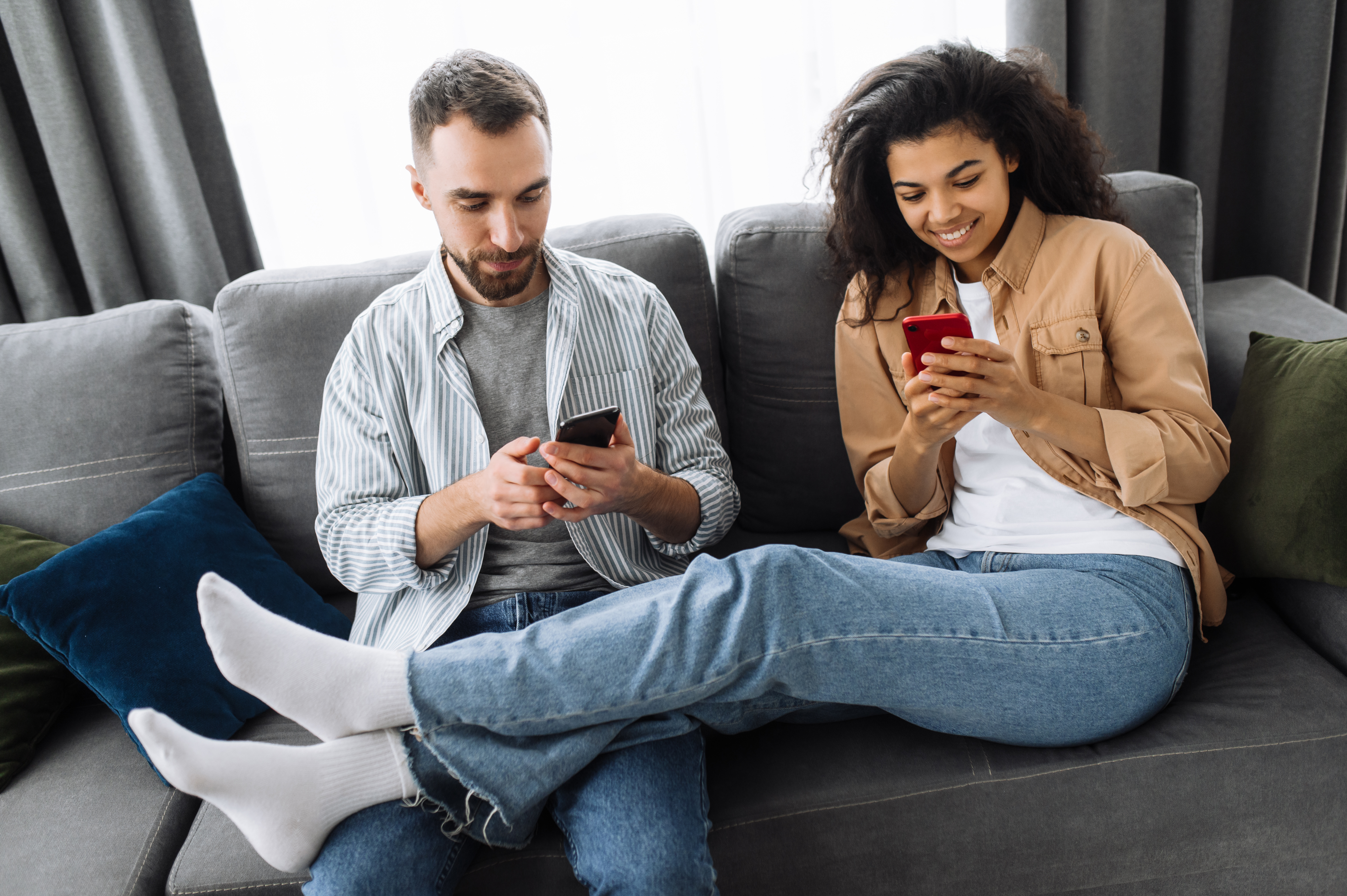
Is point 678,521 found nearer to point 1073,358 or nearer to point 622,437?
point 622,437

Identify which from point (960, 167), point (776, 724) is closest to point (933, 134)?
point (960, 167)

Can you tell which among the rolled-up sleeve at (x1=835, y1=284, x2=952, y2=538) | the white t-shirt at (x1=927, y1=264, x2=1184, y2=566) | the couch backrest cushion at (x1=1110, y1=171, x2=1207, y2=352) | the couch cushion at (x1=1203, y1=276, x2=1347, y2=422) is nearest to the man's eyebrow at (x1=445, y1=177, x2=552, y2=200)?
the rolled-up sleeve at (x1=835, y1=284, x2=952, y2=538)

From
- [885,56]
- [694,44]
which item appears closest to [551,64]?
[694,44]

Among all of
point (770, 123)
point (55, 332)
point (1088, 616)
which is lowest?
point (1088, 616)

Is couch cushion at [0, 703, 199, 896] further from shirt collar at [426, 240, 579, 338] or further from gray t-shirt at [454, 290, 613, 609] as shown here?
shirt collar at [426, 240, 579, 338]

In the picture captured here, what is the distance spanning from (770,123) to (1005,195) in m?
0.92

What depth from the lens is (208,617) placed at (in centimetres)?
100

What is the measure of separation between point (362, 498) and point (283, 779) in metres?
0.46

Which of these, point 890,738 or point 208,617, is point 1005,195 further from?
point 208,617

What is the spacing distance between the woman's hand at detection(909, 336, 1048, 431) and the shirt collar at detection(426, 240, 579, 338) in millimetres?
589

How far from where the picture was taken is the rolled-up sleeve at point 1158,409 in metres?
1.18

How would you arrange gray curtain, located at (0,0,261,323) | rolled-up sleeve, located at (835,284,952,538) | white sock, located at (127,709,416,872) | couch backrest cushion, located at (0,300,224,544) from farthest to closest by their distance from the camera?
gray curtain, located at (0,0,261,323)
couch backrest cushion, located at (0,300,224,544)
rolled-up sleeve, located at (835,284,952,538)
white sock, located at (127,709,416,872)

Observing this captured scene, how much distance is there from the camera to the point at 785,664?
106 centimetres

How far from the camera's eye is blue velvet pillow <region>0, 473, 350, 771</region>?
4.19 ft
